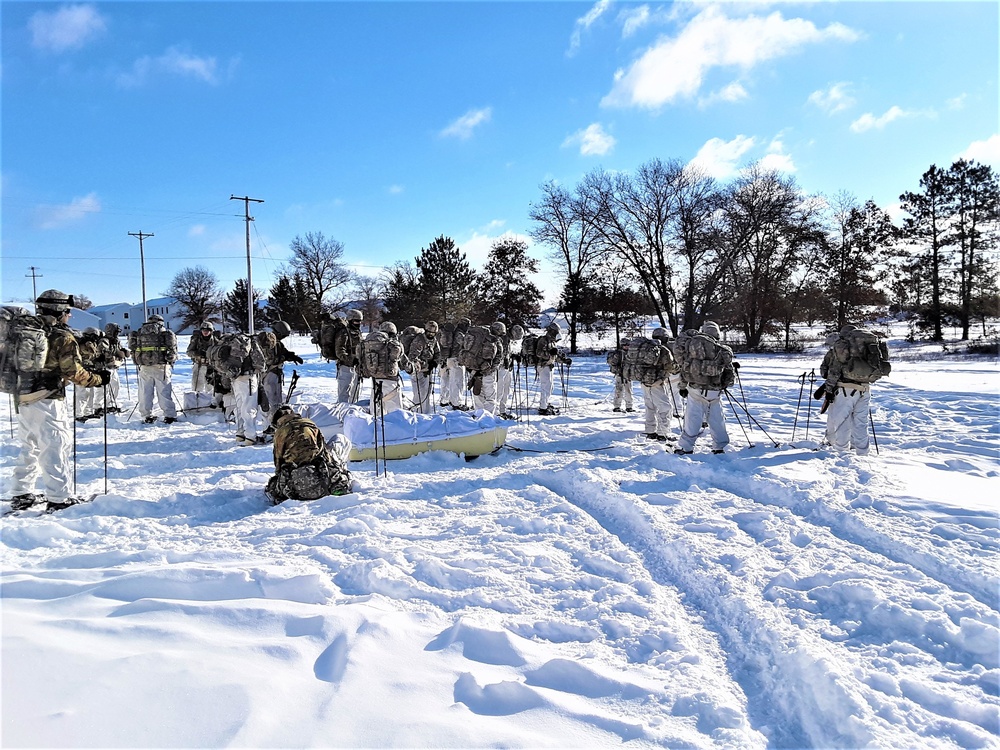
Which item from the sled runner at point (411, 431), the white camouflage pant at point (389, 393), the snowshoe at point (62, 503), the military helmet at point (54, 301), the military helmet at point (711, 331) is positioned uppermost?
the military helmet at point (54, 301)

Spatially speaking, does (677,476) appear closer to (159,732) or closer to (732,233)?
(159,732)

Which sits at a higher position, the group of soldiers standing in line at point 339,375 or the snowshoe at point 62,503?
the group of soldiers standing in line at point 339,375

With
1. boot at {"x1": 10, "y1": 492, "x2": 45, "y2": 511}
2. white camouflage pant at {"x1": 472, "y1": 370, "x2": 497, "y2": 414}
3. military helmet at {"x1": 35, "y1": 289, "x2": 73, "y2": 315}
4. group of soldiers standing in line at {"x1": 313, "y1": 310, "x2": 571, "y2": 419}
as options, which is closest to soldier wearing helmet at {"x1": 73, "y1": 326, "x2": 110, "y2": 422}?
group of soldiers standing in line at {"x1": 313, "y1": 310, "x2": 571, "y2": 419}

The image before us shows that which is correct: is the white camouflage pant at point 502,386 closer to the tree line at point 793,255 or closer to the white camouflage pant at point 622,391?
the white camouflage pant at point 622,391

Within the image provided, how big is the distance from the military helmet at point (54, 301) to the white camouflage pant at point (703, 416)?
8023mm

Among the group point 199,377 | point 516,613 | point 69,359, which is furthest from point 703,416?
point 199,377

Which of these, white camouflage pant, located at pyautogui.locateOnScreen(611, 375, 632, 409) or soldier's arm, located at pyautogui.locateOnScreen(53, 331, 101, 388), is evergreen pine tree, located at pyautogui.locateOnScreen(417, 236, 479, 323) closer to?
white camouflage pant, located at pyautogui.locateOnScreen(611, 375, 632, 409)

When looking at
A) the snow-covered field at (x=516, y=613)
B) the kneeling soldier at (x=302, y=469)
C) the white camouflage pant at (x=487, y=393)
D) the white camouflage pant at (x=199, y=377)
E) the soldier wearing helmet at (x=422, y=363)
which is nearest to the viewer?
the snow-covered field at (x=516, y=613)

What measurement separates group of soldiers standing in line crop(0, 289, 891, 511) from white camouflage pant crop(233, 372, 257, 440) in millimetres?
17

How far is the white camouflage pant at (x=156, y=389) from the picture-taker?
1144 cm

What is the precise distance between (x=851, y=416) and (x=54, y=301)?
1034 cm

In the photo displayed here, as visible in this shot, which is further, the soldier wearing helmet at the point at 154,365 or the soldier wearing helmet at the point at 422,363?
the soldier wearing helmet at the point at 422,363

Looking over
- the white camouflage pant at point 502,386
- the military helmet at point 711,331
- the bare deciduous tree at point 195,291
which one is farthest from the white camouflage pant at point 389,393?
the bare deciduous tree at point 195,291

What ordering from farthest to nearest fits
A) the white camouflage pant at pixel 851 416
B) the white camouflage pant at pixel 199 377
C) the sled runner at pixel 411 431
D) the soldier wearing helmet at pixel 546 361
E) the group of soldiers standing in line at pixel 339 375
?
the soldier wearing helmet at pixel 546 361
the white camouflage pant at pixel 199 377
the white camouflage pant at pixel 851 416
the sled runner at pixel 411 431
the group of soldiers standing in line at pixel 339 375
